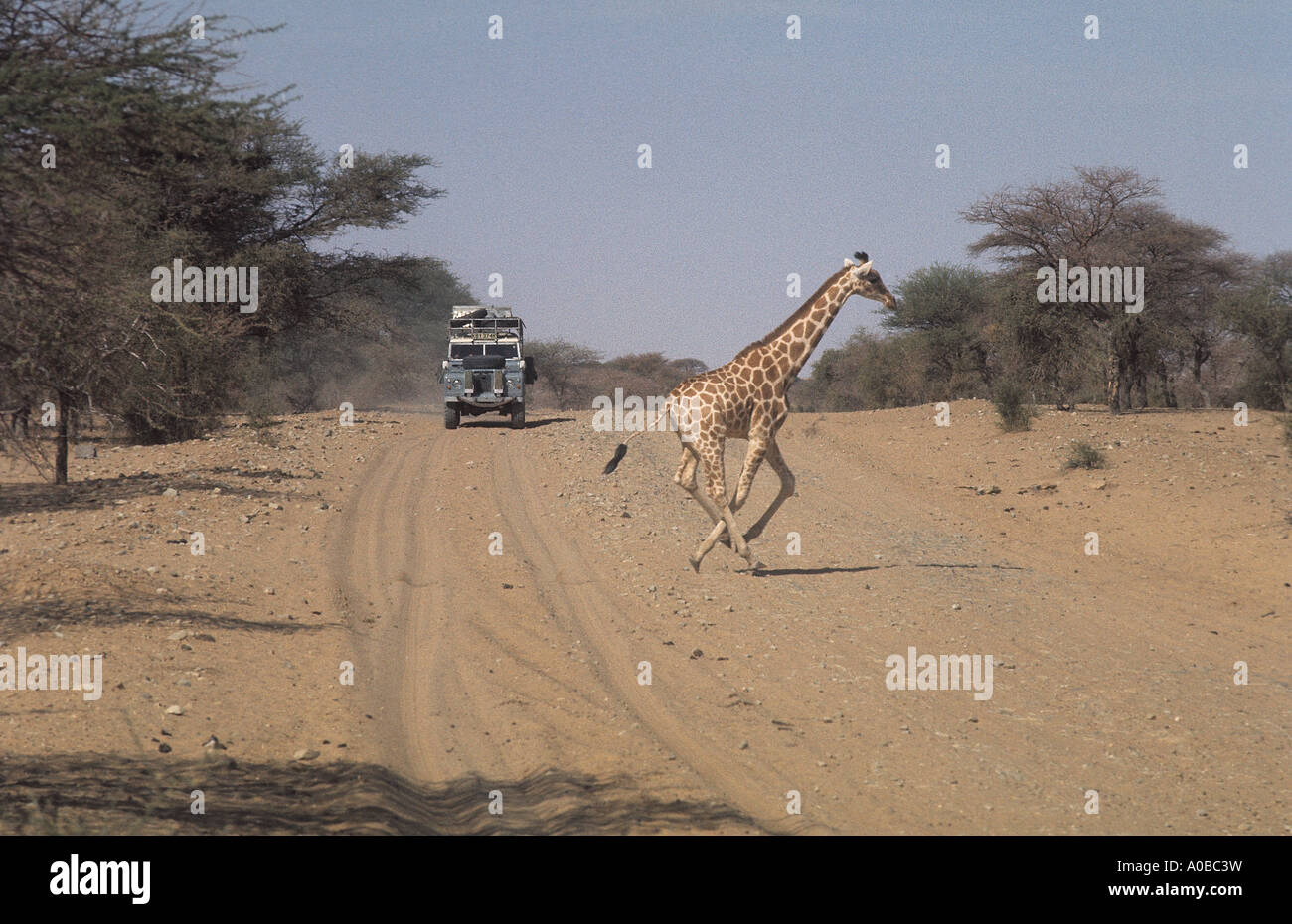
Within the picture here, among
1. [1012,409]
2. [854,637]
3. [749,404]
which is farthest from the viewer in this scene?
[1012,409]

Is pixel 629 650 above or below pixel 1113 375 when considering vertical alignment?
below

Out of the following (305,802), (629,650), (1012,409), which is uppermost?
(1012,409)

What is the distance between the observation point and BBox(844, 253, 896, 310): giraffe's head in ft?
40.5

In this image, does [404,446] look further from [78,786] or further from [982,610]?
[78,786]

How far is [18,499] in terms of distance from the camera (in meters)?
Result: 15.6

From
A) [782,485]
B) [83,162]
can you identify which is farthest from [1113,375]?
[83,162]

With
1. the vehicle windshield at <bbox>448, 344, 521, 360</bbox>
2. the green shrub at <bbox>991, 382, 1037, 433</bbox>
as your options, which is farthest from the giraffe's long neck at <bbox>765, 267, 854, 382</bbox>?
the vehicle windshield at <bbox>448, 344, 521, 360</bbox>

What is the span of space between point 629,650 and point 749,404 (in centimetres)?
371

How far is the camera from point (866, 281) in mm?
12359

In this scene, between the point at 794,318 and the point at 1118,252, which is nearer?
the point at 794,318

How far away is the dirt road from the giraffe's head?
3.21 meters

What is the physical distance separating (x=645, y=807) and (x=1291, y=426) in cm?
1516

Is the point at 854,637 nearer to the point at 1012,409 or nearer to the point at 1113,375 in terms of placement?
the point at 1012,409

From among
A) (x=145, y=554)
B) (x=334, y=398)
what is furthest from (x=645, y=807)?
(x=334, y=398)
